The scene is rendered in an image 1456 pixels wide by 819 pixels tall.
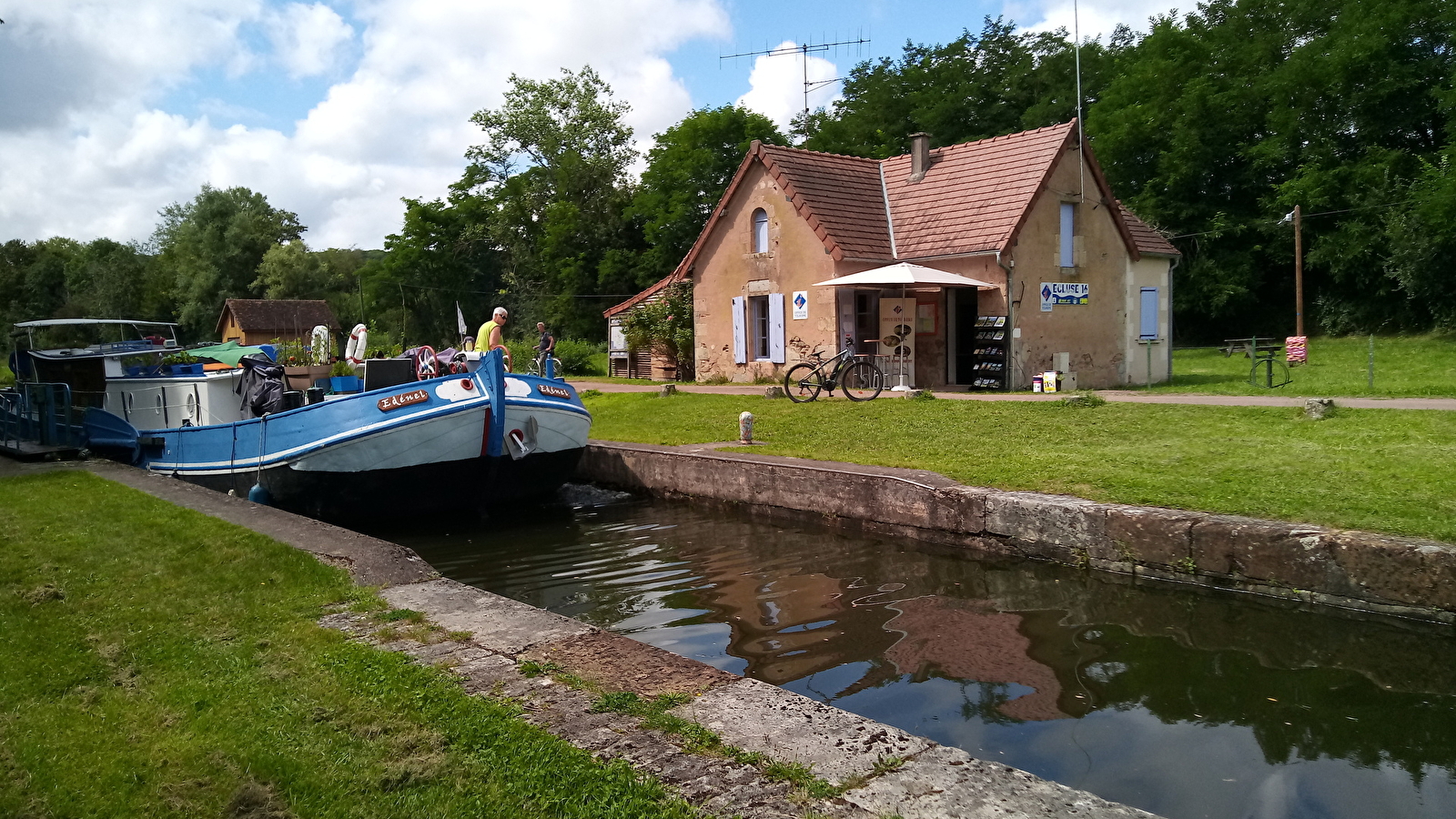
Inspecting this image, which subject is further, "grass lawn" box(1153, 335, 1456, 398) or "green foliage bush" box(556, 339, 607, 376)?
"green foliage bush" box(556, 339, 607, 376)

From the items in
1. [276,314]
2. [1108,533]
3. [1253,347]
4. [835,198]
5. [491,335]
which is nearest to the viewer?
[1108,533]

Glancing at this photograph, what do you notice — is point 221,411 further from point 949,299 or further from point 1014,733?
point 949,299

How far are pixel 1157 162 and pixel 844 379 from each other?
94.2 ft

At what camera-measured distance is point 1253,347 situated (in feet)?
63.6

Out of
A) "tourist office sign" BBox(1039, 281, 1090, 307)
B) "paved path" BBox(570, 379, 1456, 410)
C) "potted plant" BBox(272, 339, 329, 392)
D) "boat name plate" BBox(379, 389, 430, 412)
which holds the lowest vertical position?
"paved path" BBox(570, 379, 1456, 410)

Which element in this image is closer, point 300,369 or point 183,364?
point 300,369

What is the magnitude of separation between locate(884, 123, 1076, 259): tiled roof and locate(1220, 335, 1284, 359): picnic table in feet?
17.2

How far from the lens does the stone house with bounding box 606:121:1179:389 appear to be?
Answer: 2002 centimetres

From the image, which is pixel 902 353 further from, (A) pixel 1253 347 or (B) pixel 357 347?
(B) pixel 357 347

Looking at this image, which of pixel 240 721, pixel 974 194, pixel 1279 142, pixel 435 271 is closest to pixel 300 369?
pixel 240 721

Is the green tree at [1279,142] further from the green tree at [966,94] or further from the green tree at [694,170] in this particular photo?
the green tree at [694,170]

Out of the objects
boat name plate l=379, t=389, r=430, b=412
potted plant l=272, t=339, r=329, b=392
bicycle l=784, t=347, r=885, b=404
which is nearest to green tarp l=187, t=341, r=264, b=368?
potted plant l=272, t=339, r=329, b=392

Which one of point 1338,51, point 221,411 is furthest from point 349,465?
point 1338,51

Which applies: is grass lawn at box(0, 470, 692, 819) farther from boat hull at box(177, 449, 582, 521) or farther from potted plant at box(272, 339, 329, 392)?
potted plant at box(272, 339, 329, 392)
